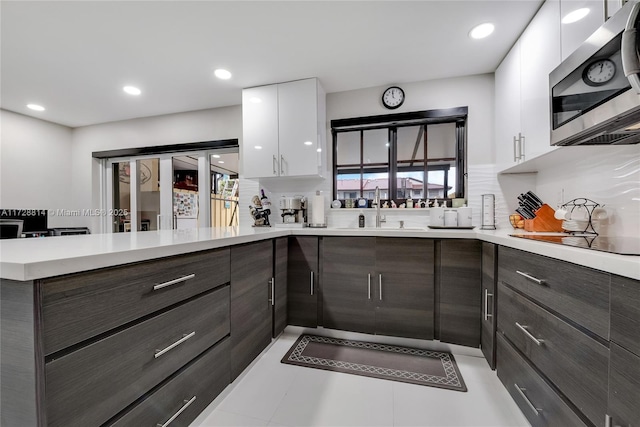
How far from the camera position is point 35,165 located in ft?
11.8

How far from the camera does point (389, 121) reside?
2703 mm

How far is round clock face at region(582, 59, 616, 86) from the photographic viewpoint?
0.99m

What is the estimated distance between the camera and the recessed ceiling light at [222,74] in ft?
8.04

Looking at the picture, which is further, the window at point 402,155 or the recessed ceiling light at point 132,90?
the recessed ceiling light at point 132,90

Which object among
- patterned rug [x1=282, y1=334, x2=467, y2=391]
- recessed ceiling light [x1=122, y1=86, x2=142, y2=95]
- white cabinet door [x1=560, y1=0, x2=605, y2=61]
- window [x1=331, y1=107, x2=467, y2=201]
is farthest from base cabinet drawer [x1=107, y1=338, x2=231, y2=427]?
recessed ceiling light [x1=122, y1=86, x2=142, y2=95]

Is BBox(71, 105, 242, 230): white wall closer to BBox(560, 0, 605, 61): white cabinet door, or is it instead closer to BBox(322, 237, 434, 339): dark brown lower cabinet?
BBox(322, 237, 434, 339): dark brown lower cabinet

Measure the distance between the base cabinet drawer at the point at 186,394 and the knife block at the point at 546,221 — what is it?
212cm

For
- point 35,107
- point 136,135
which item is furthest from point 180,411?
point 35,107

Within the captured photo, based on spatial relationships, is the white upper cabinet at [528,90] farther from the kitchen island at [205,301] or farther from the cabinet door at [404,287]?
the cabinet door at [404,287]

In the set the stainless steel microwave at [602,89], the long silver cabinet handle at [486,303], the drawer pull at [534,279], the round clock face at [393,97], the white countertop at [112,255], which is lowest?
the long silver cabinet handle at [486,303]

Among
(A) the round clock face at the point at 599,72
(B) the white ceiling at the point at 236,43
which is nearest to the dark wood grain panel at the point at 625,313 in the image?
(A) the round clock face at the point at 599,72

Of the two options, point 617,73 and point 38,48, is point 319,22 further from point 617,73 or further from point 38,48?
point 38,48

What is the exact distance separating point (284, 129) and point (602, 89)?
2.20 metres

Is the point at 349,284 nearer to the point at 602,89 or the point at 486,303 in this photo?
the point at 486,303
